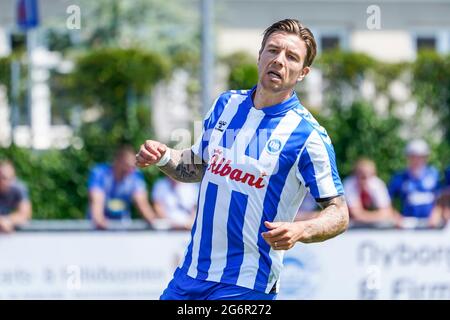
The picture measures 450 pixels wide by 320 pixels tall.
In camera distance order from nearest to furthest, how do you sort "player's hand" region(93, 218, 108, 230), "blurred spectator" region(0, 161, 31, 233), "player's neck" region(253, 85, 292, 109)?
"player's neck" region(253, 85, 292, 109) → "player's hand" region(93, 218, 108, 230) → "blurred spectator" region(0, 161, 31, 233)

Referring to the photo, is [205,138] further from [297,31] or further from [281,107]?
[297,31]

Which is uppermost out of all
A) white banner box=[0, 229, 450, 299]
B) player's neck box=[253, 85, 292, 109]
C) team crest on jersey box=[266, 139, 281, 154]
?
player's neck box=[253, 85, 292, 109]

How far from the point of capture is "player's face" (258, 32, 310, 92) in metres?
5.82

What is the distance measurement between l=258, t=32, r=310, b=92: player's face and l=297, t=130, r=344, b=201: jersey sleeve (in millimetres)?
298

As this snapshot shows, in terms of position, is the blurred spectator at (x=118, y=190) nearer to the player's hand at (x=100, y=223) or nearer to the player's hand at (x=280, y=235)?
the player's hand at (x=100, y=223)

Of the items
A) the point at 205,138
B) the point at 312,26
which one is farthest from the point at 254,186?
the point at 312,26

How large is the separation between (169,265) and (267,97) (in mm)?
5958

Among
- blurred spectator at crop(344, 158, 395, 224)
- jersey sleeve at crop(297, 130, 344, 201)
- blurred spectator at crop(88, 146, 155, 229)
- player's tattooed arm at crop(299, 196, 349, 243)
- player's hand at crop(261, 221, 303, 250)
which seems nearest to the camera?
player's hand at crop(261, 221, 303, 250)

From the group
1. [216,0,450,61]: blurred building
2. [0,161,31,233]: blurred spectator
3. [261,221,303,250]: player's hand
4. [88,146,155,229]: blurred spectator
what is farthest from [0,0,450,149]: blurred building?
[261,221,303,250]: player's hand

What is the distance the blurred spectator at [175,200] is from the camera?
1291 cm

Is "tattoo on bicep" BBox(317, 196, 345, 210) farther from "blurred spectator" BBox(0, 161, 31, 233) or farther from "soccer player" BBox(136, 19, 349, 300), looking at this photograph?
"blurred spectator" BBox(0, 161, 31, 233)

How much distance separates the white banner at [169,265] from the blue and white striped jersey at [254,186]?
225 inches

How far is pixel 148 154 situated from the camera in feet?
19.8

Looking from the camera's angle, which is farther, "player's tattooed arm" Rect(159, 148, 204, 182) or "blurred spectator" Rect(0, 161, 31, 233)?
"blurred spectator" Rect(0, 161, 31, 233)
